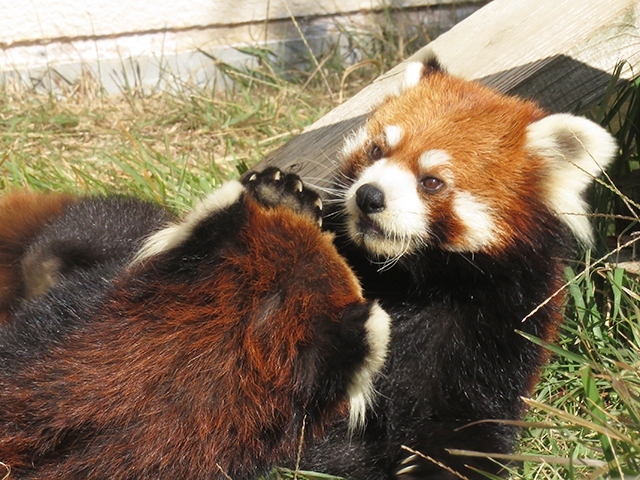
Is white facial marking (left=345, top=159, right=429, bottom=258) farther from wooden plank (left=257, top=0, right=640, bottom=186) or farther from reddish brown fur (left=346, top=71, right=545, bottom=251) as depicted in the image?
wooden plank (left=257, top=0, right=640, bottom=186)

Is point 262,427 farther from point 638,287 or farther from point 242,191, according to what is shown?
point 638,287

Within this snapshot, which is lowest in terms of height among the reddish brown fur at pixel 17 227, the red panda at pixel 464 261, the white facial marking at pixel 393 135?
the red panda at pixel 464 261

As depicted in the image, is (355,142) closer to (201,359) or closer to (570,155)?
(570,155)

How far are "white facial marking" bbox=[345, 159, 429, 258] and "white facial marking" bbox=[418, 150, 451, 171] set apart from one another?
6cm

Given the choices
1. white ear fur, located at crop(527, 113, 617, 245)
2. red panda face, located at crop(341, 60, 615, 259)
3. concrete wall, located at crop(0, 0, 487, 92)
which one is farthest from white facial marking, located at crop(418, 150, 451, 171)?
concrete wall, located at crop(0, 0, 487, 92)

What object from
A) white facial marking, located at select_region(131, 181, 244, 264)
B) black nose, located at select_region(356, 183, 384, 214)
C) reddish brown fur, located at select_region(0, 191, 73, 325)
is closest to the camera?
white facial marking, located at select_region(131, 181, 244, 264)

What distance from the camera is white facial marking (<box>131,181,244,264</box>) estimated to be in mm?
2484

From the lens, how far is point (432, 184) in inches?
115

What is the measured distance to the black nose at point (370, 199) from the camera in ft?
9.23

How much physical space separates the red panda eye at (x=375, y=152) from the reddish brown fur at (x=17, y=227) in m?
1.38

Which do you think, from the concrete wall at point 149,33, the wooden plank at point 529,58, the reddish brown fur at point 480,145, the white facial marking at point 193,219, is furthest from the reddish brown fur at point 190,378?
the concrete wall at point 149,33

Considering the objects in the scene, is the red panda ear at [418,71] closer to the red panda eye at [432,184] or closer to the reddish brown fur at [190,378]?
the red panda eye at [432,184]

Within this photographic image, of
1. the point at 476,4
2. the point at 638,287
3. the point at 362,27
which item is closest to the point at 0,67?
the point at 362,27

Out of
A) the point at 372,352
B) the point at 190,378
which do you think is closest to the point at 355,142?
the point at 372,352
